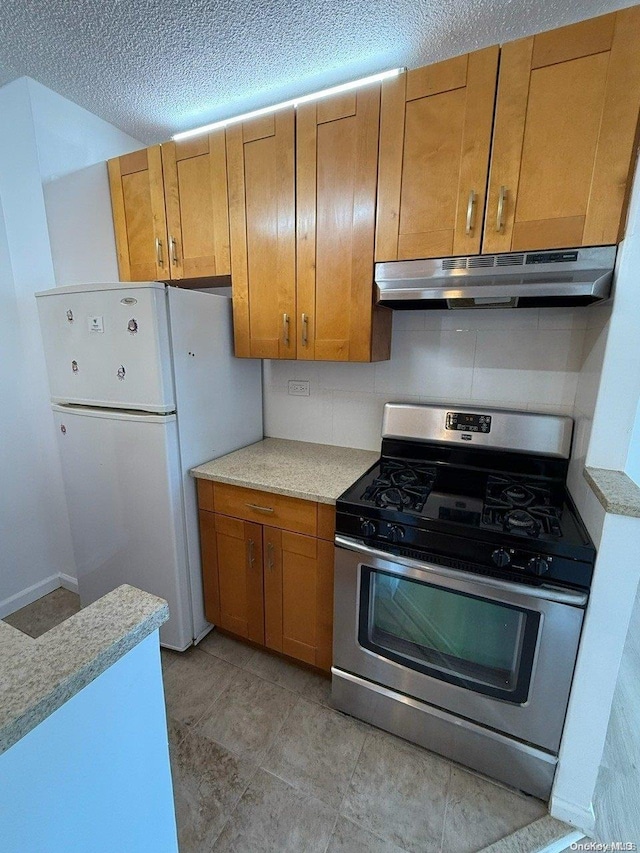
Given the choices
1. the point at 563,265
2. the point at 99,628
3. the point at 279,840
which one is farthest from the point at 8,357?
the point at 563,265

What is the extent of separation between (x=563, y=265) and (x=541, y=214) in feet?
0.59

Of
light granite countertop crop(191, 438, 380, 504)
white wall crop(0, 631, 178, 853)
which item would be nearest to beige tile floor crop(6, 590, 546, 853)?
white wall crop(0, 631, 178, 853)

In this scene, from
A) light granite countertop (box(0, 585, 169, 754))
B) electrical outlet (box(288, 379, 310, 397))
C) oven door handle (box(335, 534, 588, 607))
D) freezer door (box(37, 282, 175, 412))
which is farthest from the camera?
electrical outlet (box(288, 379, 310, 397))

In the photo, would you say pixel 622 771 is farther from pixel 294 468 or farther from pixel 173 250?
pixel 173 250

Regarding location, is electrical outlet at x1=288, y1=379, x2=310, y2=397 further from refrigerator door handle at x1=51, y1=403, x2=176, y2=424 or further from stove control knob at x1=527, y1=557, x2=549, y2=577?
stove control knob at x1=527, y1=557, x2=549, y2=577

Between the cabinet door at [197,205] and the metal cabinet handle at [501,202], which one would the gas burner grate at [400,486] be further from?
the cabinet door at [197,205]

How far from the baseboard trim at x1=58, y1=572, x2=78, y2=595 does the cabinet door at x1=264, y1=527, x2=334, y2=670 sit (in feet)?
4.58

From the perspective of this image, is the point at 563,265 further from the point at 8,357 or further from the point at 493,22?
the point at 8,357

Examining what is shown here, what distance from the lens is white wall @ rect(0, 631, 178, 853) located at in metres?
0.52

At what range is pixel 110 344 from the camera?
161 centimetres

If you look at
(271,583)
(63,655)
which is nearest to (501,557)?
(271,583)

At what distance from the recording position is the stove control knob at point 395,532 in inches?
51.5

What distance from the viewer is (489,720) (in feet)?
4.27

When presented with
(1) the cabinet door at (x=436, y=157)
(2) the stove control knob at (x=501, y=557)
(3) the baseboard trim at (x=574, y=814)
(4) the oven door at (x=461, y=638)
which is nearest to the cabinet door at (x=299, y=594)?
(4) the oven door at (x=461, y=638)
